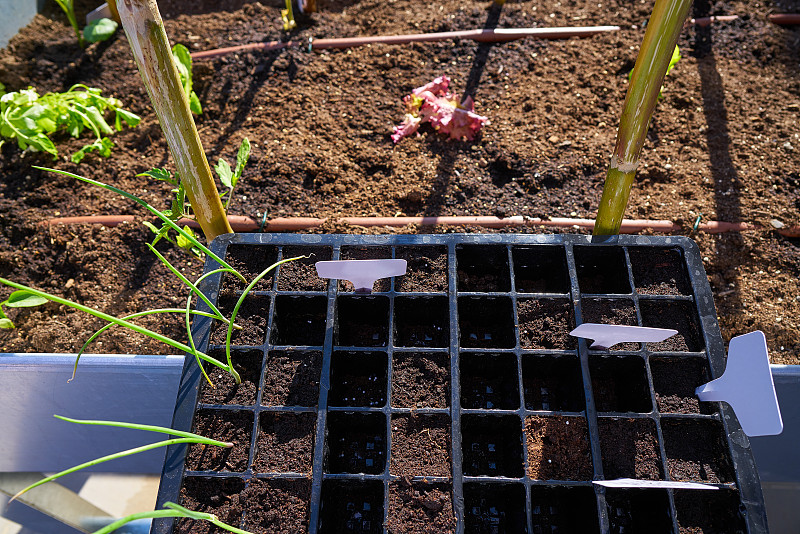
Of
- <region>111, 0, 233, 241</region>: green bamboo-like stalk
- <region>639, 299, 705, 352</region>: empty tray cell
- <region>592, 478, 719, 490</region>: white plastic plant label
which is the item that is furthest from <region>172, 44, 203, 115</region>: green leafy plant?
<region>592, 478, 719, 490</region>: white plastic plant label

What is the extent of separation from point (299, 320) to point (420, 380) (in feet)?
1.00

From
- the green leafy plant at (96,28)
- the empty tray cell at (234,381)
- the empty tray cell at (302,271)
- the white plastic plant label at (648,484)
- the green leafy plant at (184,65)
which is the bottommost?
the white plastic plant label at (648,484)

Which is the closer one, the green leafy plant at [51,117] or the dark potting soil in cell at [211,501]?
the dark potting soil in cell at [211,501]

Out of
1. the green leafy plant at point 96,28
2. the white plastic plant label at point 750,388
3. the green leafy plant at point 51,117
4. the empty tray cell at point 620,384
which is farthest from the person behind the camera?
the green leafy plant at point 96,28

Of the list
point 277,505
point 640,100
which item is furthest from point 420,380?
point 640,100

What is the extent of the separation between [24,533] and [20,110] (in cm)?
122

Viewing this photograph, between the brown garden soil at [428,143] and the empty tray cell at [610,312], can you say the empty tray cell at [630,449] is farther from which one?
the brown garden soil at [428,143]

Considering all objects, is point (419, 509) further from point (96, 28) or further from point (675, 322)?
point (96, 28)

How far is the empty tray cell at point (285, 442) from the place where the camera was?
926 mm

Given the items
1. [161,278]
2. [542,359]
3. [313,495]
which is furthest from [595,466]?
[161,278]

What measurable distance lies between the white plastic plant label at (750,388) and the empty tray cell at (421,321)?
0.49 meters

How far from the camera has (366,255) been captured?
45.9 inches

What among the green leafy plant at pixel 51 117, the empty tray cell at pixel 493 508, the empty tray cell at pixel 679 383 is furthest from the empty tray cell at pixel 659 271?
the green leafy plant at pixel 51 117

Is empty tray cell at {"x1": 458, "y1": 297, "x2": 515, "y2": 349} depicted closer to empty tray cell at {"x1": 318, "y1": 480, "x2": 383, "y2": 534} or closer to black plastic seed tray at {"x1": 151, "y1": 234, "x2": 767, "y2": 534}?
black plastic seed tray at {"x1": 151, "y1": 234, "x2": 767, "y2": 534}
